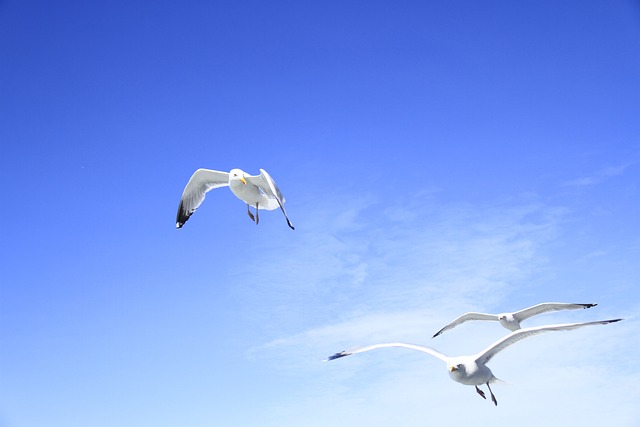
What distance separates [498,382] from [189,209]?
7607 mm

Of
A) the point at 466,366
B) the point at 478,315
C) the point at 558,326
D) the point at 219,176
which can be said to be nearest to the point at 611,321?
the point at 558,326

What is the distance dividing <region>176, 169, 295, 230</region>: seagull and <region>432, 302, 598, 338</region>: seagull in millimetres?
5558

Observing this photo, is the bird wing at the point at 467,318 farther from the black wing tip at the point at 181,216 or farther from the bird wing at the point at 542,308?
the black wing tip at the point at 181,216

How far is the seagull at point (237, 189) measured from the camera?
12982 mm

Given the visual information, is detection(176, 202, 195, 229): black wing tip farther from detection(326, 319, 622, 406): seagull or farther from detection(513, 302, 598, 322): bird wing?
detection(513, 302, 598, 322): bird wing

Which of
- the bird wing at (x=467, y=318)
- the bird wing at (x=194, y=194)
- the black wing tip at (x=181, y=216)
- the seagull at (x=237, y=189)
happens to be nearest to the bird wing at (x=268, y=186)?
the seagull at (x=237, y=189)

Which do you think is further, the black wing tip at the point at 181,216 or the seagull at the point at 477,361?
the black wing tip at the point at 181,216

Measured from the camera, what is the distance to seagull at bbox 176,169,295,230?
12982 millimetres

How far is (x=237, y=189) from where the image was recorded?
1331 centimetres

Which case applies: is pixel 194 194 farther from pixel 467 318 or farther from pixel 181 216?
pixel 467 318

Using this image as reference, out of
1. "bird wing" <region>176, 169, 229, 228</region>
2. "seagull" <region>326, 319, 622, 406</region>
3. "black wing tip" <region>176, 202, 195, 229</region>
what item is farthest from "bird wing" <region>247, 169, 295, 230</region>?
"seagull" <region>326, 319, 622, 406</region>

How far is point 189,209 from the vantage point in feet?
49.6

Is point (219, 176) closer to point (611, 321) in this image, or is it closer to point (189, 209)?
point (189, 209)

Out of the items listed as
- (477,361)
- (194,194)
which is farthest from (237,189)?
(477,361)
